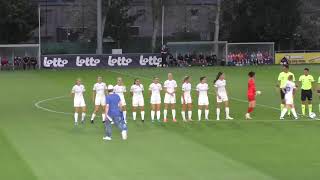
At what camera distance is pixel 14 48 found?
68.8 m

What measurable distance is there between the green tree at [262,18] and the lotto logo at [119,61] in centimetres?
2141

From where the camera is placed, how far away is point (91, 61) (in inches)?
2660

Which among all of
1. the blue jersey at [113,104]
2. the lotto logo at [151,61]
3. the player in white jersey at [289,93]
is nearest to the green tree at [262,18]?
the lotto logo at [151,61]

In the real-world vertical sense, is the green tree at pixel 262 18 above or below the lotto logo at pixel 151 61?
above

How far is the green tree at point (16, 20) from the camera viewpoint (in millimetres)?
76875

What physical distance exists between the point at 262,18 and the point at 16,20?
31.9 metres

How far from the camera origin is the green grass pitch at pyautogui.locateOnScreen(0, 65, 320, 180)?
1695 cm

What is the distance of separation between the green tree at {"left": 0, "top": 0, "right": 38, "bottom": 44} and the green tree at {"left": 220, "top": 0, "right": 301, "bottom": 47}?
2556cm

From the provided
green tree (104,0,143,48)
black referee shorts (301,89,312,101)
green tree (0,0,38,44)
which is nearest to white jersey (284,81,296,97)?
black referee shorts (301,89,312,101)

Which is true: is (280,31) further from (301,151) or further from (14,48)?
(301,151)

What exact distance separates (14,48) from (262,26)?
33.1 m

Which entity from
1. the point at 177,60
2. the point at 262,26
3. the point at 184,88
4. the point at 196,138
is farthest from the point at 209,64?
the point at 196,138

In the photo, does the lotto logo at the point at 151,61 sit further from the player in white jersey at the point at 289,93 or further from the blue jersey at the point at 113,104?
the blue jersey at the point at 113,104

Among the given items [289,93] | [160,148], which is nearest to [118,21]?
[289,93]
